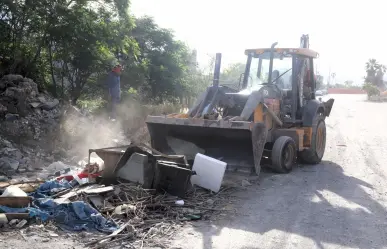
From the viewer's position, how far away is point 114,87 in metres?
12.2

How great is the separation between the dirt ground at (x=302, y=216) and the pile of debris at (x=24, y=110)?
4.93m

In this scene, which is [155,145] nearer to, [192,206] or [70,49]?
[192,206]

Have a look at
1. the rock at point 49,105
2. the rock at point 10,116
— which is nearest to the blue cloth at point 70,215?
the rock at point 10,116

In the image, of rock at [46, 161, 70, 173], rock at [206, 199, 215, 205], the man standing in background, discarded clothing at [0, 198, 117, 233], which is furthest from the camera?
the man standing in background

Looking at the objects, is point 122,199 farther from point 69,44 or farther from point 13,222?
point 69,44

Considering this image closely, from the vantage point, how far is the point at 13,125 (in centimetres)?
Answer: 915

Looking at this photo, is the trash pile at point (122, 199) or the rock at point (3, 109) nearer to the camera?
the trash pile at point (122, 199)

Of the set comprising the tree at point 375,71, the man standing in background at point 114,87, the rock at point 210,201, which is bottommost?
the rock at point 210,201

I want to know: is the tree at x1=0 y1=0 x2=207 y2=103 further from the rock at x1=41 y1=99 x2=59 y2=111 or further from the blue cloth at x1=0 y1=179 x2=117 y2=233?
the blue cloth at x1=0 y1=179 x2=117 y2=233

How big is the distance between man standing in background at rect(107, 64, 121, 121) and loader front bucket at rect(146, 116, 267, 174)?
403cm

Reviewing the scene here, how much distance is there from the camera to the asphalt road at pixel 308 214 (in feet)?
16.1

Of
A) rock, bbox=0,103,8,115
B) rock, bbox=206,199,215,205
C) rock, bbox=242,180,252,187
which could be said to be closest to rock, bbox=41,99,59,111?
rock, bbox=0,103,8,115

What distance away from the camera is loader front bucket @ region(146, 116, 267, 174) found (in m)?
7.71

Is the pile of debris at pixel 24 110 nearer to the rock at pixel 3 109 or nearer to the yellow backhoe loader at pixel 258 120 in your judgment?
the rock at pixel 3 109
